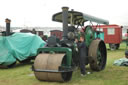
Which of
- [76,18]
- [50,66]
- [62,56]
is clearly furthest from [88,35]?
[50,66]

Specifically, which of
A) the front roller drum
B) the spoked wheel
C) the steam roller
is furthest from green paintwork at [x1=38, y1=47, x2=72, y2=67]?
the spoked wheel

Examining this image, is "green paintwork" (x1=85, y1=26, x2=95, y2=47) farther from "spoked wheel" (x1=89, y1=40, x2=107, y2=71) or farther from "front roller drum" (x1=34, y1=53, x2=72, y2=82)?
"front roller drum" (x1=34, y1=53, x2=72, y2=82)

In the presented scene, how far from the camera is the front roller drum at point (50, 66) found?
505 centimetres

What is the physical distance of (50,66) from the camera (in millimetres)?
5125

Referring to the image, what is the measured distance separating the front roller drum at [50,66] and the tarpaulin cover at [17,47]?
329 centimetres

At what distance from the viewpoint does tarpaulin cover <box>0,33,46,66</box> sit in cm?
828

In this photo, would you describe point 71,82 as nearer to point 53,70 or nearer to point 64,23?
point 53,70

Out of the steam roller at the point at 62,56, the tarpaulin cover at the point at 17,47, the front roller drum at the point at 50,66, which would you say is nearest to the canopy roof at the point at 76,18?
the steam roller at the point at 62,56

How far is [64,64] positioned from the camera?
17.7ft

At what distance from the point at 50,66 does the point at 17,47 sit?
4109 mm

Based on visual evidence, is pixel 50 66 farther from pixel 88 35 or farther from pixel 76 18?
pixel 76 18

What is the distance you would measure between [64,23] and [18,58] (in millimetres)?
3678

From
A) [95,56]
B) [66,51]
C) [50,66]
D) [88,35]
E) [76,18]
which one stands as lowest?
[50,66]

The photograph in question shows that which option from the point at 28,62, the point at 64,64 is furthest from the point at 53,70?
the point at 28,62
